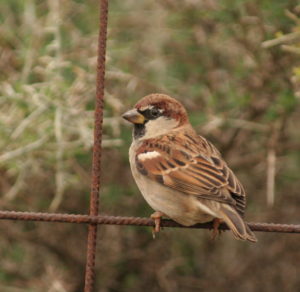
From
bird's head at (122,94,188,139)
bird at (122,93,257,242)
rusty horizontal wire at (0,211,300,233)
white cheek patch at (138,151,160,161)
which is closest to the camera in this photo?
rusty horizontal wire at (0,211,300,233)

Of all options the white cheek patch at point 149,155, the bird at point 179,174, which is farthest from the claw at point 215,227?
the white cheek patch at point 149,155

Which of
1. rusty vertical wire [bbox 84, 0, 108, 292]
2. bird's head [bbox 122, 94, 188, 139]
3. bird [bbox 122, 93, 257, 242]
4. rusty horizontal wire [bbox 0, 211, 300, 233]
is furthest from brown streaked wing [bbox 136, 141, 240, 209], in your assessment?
rusty vertical wire [bbox 84, 0, 108, 292]

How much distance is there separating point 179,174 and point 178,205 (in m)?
0.14

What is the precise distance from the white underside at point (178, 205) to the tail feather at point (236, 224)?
0.07 meters

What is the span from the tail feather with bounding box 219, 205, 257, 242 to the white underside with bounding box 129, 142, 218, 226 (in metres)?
0.07

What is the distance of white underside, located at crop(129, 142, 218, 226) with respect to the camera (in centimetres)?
266

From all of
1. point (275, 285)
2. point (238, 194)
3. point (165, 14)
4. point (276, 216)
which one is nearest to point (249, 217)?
point (276, 216)

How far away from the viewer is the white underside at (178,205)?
2.66 m

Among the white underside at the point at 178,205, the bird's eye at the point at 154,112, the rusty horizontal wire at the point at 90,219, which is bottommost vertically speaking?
the white underside at the point at 178,205

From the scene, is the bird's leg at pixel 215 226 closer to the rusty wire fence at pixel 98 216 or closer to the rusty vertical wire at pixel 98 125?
the rusty wire fence at pixel 98 216

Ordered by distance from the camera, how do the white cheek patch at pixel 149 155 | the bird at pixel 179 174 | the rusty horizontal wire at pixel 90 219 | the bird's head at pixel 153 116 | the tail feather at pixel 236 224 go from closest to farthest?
the rusty horizontal wire at pixel 90 219
the tail feather at pixel 236 224
the bird at pixel 179 174
the white cheek patch at pixel 149 155
the bird's head at pixel 153 116

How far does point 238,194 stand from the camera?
2.65 meters

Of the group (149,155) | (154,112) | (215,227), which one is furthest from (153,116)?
(215,227)

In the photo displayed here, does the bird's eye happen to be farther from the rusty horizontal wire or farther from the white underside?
the rusty horizontal wire
